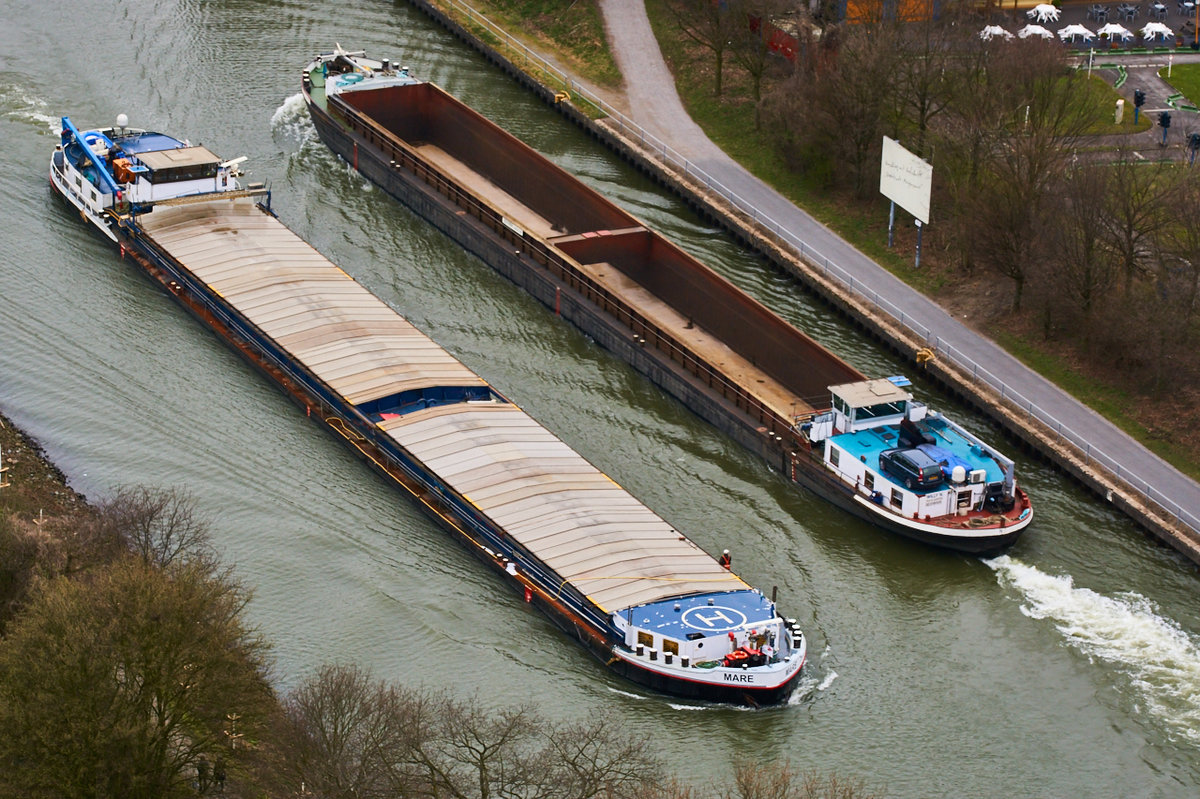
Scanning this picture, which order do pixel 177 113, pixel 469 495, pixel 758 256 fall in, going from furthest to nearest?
pixel 177 113 → pixel 758 256 → pixel 469 495

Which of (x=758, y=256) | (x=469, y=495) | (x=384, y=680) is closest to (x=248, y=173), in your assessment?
(x=758, y=256)

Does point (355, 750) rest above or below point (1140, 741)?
above

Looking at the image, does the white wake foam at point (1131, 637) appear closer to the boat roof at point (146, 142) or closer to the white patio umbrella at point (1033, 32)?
the white patio umbrella at point (1033, 32)

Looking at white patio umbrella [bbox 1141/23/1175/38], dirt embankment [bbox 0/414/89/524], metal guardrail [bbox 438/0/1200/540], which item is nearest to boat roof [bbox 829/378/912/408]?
metal guardrail [bbox 438/0/1200/540]

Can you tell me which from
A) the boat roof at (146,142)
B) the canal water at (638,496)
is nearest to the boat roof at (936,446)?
the canal water at (638,496)

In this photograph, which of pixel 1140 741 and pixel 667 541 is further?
pixel 667 541

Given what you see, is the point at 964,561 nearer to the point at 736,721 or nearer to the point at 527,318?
the point at 736,721
